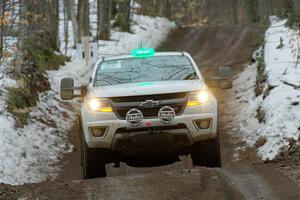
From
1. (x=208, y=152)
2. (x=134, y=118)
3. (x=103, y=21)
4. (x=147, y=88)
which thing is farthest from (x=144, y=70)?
(x=103, y=21)

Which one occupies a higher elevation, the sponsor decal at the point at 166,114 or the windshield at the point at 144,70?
the windshield at the point at 144,70

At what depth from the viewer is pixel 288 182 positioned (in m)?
7.00

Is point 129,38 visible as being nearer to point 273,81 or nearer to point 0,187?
point 273,81

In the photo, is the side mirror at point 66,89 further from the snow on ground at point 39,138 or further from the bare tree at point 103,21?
the bare tree at point 103,21

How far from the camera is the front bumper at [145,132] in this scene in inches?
314

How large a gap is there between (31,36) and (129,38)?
49.2 feet

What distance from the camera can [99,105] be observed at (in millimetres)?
8109

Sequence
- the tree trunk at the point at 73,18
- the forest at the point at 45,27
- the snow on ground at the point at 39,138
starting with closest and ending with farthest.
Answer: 1. the snow on ground at the point at 39,138
2. the forest at the point at 45,27
3. the tree trunk at the point at 73,18

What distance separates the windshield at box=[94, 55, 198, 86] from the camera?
895 centimetres

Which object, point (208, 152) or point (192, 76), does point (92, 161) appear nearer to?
point (208, 152)

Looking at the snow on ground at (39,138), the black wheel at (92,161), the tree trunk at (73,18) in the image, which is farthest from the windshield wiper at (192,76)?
the tree trunk at (73,18)

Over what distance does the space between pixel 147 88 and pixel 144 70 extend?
1.17 metres

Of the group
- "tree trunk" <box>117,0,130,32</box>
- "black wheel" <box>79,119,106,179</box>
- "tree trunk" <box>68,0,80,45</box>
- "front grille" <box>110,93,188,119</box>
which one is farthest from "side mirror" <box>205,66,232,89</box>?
"tree trunk" <box>117,0,130,32</box>

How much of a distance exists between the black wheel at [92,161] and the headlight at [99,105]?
1.80 ft
